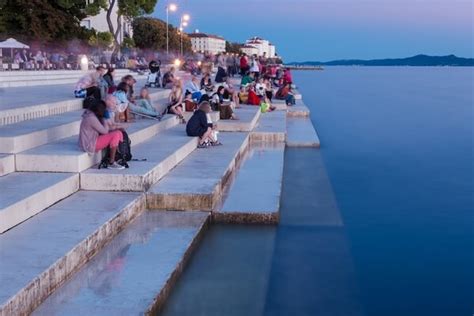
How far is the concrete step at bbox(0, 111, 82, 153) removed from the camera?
6.95 m

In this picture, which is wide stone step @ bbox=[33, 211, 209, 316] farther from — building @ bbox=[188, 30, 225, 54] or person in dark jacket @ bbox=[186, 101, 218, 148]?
building @ bbox=[188, 30, 225, 54]

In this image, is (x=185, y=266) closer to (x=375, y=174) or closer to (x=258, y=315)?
(x=258, y=315)

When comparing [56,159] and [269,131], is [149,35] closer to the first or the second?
[269,131]

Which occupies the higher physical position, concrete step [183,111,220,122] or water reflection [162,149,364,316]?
concrete step [183,111,220,122]

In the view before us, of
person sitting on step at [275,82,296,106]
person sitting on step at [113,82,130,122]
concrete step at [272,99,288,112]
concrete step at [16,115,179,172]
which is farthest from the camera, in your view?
person sitting on step at [275,82,296,106]

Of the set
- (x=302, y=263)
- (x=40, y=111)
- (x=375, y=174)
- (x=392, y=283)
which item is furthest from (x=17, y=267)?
(x=375, y=174)

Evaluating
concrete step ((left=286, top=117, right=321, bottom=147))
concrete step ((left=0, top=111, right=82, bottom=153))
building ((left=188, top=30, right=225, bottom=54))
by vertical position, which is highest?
building ((left=188, top=30, right=225, bottom=54))

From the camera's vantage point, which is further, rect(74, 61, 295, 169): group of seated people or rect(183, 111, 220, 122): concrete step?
rect(183, 111, 220, 122): concrete step

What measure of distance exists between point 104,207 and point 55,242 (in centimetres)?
123

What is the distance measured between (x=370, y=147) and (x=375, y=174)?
366 cm

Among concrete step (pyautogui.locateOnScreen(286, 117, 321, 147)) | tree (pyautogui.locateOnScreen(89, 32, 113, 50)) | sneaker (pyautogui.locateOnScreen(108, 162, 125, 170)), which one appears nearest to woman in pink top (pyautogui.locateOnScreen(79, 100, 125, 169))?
sneaker (pyautogui.locateOnScreen(108, 162, 125, 170))

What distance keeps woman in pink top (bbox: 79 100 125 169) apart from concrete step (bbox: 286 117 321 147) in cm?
684

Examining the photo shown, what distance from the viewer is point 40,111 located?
9758 mm

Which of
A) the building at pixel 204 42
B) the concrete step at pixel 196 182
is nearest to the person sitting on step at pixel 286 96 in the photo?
the concrete step at pixel 196 182
